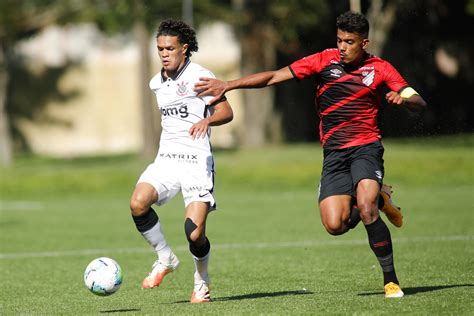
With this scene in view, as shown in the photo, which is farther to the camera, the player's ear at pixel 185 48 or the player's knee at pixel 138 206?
the player's ear at pixel 185 48

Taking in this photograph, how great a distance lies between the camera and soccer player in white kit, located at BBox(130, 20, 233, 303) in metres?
8.88

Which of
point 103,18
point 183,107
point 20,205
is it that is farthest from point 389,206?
point 103,18

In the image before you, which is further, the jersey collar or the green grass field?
the jersey collar

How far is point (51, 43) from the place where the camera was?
4009 cm

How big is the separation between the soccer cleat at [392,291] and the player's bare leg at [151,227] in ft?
6.48

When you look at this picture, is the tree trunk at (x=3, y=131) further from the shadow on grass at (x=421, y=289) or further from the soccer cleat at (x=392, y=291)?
the soccer cleat at (x=392, y=291)

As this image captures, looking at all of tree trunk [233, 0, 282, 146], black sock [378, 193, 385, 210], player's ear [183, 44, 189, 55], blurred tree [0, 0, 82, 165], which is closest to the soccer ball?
player's ear [183, 44, 189, 55]

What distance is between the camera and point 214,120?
8555 millimetres

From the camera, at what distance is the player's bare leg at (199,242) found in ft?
28.7

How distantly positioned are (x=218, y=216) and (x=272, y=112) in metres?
16.8

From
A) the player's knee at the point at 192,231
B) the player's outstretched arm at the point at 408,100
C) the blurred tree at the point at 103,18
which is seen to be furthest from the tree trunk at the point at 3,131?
the player's outstretched arm at the point at 408,100

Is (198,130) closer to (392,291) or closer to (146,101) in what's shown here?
(392,291)

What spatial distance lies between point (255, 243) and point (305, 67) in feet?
19.9

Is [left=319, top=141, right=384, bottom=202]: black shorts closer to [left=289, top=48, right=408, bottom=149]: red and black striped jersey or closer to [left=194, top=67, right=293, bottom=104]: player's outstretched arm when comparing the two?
[left=289, top=48, right=408, bottom=149]: red and black striped jersey
